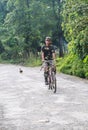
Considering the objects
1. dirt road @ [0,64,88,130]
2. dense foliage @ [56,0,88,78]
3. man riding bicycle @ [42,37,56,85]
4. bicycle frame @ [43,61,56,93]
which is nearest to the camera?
dirt road @ [0,64,88,130]

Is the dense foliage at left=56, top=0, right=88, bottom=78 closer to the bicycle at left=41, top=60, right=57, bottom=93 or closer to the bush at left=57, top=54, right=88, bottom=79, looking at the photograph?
the bush at left=57, top=54, right=88, bottom=79

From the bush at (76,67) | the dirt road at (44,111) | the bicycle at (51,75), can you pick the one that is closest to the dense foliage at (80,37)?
the bush at (76,67)

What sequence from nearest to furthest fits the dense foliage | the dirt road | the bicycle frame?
the dirt road → the bicycle frame → the dense foliage

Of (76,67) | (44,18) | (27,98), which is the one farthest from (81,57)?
(44,18)

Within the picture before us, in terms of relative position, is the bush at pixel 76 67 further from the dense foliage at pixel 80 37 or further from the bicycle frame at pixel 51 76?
the bicycle frame at pixel 51 76

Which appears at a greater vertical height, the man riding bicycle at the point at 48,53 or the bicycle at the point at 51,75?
the man riding bicycle at the point at 48,53

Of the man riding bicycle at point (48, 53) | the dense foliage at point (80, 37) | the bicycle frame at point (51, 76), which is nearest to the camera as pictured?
the bicycle frame at point (51, 76)

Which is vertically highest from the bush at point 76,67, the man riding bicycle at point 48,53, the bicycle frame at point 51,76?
the man riding bicycle at point 48,53

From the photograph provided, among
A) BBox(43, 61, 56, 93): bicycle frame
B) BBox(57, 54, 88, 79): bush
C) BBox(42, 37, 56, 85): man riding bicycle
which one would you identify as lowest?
BBox(57, 54, 88, 79): bush

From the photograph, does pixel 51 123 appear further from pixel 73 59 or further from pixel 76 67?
pixel 73 59

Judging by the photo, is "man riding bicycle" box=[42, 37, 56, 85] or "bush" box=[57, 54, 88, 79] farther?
"bush" box=[57, 54, 88, 79]

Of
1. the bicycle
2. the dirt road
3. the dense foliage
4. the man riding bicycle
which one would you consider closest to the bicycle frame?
the bicycle

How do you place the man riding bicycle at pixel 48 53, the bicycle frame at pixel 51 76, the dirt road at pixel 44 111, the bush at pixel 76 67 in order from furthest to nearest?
the bush at pixel 76 67 → the man riding bicycle at pixel 48 53 → the bicycle frame at pixel 51 76 → the dirt road at pixel 44 111

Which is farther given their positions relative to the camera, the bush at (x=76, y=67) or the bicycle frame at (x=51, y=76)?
the bush at (x=76, y=67)
